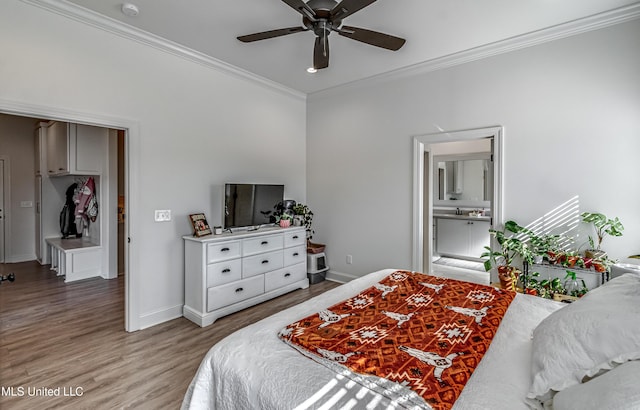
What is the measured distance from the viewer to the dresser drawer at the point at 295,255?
4109 millimetres

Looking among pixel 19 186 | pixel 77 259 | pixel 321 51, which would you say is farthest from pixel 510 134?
pixel 19 186

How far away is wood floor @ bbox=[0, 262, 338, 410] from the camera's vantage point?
6.79 ft

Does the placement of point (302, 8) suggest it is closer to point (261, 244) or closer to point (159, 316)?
point (261, 244)

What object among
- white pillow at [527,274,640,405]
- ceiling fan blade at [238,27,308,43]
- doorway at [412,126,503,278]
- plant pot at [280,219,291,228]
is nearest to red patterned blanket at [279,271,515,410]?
white pillow at [527,274,640,405]

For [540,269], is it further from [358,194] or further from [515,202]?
[358,194]

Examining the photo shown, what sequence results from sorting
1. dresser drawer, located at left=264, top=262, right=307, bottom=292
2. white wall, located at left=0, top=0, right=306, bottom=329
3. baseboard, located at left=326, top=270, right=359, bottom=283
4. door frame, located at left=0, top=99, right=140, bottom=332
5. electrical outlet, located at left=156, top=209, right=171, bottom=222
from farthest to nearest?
baseboard, located at left=326, top=270, right=359, bottom=283
dresser drawer, located at left=264, top=262, right=307, bottom=292
electrical outlet, located at left=156, top=209, right=171, bottom=222
door frame, located at left=0, top=99, right=140, bottom=332
white wall, located at left=0, top=0, right=306, bottom=329

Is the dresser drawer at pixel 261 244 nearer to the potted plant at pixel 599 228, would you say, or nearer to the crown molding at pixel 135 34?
the crown molding at pixel 135 34

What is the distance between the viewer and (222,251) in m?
3.34

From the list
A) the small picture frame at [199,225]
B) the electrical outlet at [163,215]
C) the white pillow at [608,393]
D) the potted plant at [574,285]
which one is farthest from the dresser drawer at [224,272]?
the potted plant at [574,285]

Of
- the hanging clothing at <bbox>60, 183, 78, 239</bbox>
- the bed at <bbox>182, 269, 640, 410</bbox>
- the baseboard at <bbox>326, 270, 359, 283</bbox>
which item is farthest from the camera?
the hanging clothing at <bbox>60, 183, 78, 239</bbox>

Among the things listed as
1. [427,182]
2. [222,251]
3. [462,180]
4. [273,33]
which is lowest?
[222,251]

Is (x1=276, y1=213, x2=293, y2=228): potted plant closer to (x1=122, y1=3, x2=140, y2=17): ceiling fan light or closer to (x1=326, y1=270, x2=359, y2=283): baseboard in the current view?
(x1=326, y1=270, x2=359, y2=283): baseboard

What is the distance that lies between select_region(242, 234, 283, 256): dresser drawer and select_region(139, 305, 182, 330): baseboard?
0.93 meters

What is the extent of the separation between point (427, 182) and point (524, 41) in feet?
6.18
